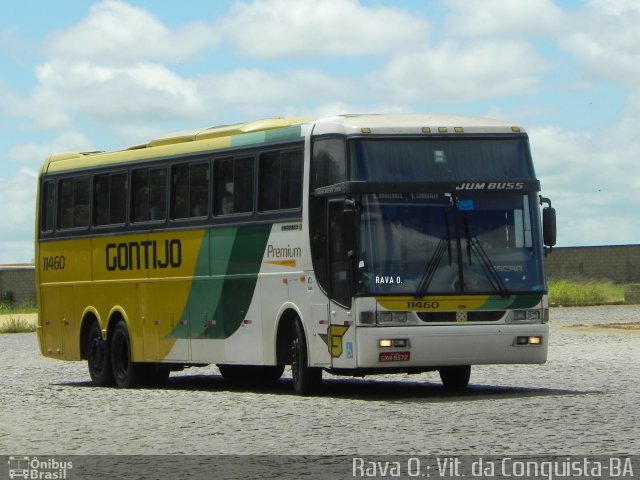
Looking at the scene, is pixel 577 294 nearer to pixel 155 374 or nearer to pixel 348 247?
pixel 155 374

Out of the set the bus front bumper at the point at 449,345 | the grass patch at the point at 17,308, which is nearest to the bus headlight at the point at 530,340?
the bus front bumper at the point at 449,345

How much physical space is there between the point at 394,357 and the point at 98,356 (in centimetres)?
822

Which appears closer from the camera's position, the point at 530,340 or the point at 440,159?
the point at 530,340

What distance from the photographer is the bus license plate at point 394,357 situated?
19.3 meters

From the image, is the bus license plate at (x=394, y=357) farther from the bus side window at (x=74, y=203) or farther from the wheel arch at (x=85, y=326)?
the bus side window at (x=74, y=203)

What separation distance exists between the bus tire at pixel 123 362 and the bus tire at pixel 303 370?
16.2 ft

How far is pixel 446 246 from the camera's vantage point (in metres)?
19.7

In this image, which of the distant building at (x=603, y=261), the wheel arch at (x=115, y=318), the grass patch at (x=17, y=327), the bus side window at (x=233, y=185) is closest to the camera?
the bus side window at (x=233, y=185)

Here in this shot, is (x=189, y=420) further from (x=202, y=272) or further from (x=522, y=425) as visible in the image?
(x=202, y=272)

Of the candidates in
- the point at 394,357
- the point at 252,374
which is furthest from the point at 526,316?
the point at 252,374

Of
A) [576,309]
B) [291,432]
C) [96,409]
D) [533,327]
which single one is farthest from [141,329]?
[576,309]

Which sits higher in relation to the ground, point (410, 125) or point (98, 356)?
point (410, 125)

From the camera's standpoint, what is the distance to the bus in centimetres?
1958

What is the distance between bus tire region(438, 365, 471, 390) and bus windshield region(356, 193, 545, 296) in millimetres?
2022
